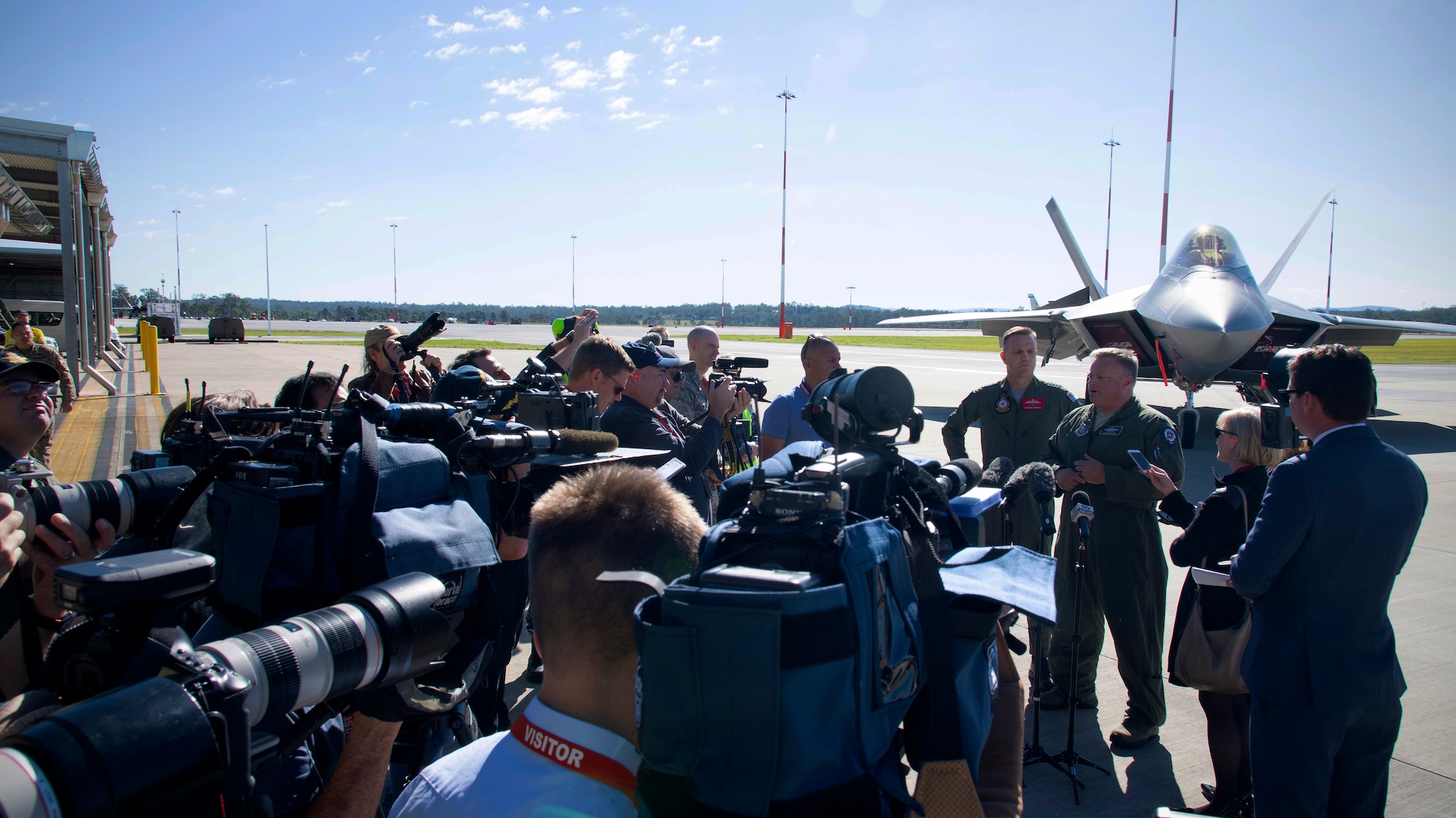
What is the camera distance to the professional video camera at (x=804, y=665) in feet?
3.05

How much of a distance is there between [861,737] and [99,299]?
88.2 feet

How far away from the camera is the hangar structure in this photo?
542 inches

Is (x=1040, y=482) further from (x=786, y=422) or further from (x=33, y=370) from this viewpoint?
(x=33, y=370)

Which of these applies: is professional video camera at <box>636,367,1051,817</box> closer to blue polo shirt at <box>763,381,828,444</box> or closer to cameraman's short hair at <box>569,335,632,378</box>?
cameraman's short hair at <box>569,335,632,378</box>

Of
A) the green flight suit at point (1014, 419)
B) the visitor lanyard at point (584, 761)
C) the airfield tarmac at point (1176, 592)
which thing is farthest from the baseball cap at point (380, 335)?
the visitor lanyard at point (584, 761)

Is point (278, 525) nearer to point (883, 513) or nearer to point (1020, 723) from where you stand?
point (883, 513)

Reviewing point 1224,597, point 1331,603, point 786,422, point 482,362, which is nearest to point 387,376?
point 482,362

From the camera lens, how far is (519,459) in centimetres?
228

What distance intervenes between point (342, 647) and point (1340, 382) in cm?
280

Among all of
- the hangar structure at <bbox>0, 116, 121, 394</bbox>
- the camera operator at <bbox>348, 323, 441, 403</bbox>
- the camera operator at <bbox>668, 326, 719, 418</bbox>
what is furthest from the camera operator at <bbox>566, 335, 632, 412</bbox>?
the hangar structure at <bbox>0, 116, 121, 394</bbox>

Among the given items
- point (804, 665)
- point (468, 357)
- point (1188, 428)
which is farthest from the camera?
point (468, 357)

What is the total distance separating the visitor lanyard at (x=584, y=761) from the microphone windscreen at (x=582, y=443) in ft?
3.93

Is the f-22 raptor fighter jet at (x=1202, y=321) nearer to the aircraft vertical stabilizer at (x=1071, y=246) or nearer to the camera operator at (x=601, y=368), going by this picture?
the aircraft vertical stabilizer at (x=1071, y=246)

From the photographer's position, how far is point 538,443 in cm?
226
